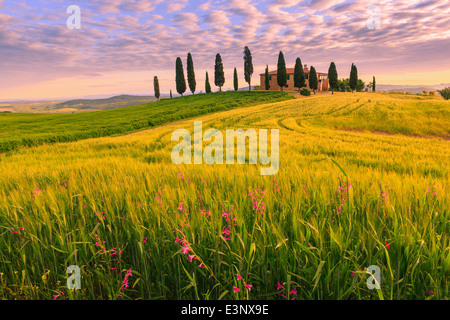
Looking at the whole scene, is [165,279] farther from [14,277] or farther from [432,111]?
[432,111]

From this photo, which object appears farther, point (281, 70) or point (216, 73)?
point (216, 73)

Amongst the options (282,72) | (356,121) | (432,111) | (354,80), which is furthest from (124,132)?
(354,80)

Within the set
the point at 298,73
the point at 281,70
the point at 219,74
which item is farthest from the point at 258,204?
the point at 219,74

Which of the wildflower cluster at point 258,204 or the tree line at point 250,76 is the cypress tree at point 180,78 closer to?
the tree line at point 250,76

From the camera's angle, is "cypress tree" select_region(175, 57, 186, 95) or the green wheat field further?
"cypress tree" select_region(175, 57, 186, 95)

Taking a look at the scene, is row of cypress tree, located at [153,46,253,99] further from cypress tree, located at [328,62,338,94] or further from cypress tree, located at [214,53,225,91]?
cypress tree, located at [328,62,338,94]

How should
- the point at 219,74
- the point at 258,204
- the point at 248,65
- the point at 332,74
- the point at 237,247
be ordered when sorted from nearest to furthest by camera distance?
1. the point at 237,247
2. the point at 258,204
3. the point at 332,74
4. the point at 248,65
5. the point at 219,74

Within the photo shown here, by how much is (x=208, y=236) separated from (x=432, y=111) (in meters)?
28.7

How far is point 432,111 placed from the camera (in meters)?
22.2

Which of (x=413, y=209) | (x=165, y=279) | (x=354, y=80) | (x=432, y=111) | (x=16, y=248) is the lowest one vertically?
(x=165, y=279)

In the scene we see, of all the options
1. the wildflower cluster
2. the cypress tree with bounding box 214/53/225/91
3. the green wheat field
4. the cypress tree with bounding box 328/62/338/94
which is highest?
the cypress tree with bounding box 214/53/225/91

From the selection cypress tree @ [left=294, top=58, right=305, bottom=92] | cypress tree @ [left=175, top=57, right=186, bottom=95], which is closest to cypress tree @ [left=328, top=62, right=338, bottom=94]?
cypress tree @ [left=294, top=58, right=305, bottom=92]

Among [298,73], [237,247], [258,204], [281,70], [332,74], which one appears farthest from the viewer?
[298,73]

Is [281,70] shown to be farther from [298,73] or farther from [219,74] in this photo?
[219,74]
